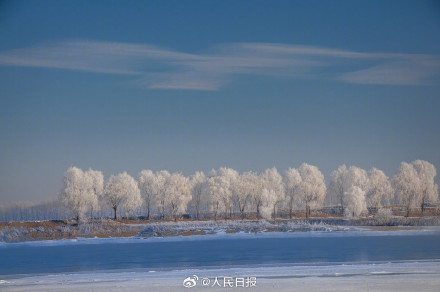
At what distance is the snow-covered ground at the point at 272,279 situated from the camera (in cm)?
1492

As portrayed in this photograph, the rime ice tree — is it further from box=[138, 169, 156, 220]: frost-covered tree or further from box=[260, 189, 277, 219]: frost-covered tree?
box=[138, 169, 156, 220]: frost-covered tree

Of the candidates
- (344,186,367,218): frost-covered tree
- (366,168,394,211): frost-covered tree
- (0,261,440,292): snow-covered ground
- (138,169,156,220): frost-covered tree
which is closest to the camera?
(0,261,440,292): snow-covered ground

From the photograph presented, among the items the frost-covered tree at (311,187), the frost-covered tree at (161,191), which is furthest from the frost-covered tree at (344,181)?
the frost-covered tree at (161,191)

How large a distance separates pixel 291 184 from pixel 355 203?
7.61 metres

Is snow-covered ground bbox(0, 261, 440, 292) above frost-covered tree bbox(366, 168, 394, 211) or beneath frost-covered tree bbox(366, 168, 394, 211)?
beneath

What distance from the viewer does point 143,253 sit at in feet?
80.8

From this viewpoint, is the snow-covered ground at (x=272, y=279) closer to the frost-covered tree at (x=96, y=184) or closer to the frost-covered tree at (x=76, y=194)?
the frost-covered tree at (x=76, y=194)

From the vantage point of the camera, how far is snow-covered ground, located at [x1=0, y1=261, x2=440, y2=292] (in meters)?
14.9

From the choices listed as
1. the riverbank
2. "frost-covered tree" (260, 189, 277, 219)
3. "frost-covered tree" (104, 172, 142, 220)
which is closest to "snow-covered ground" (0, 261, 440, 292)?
the riverbank

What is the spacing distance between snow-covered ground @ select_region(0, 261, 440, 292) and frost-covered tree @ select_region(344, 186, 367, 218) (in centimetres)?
2513

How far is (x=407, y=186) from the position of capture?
41.3m

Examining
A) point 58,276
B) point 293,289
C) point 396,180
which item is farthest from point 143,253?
point 396,180

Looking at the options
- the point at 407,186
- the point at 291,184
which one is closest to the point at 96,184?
the point at 291,184

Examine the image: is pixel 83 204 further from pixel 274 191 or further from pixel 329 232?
pixel 329 232
